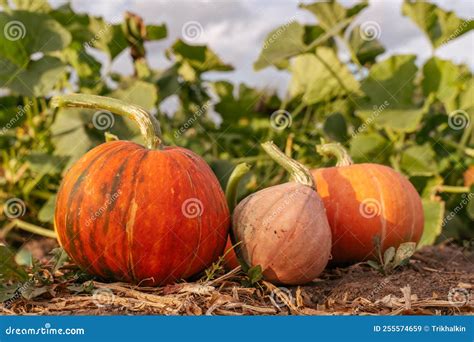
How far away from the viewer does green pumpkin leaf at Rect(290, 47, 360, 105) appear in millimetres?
3303

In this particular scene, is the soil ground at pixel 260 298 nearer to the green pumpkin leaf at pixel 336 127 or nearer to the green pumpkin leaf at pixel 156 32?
the green pumpkin leaf at pixel 336 127

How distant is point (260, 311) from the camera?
5.49ft

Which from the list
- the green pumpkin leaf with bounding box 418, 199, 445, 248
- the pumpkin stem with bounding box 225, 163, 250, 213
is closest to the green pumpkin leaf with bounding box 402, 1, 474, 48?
the green pumpkin leaf with bounding box 418, 199, 445, 248

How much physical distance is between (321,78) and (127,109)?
164 cm

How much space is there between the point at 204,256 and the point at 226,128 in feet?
5.60

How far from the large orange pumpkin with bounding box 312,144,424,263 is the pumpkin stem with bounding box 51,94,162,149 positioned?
631mm

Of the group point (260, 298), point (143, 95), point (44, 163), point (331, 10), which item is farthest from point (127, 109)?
point (331, 10)

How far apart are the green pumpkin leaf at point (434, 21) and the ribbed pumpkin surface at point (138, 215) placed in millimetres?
1695

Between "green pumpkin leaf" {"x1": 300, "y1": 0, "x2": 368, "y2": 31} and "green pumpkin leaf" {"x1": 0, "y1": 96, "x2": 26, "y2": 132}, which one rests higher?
"green pumpkin leaf" {"x1": 300, "y1": 0, "x2": 368, "y2": 31}

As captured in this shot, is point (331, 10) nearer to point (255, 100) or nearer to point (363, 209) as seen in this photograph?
point (255, 100)

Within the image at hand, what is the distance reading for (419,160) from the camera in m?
3.18

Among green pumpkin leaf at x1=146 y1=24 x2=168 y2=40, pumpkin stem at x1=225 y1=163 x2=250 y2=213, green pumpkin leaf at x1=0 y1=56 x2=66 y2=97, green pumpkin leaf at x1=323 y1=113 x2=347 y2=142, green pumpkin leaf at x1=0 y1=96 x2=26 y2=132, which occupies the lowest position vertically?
pumpkin stem at x1=225 y1=163 x2=250 y2=213

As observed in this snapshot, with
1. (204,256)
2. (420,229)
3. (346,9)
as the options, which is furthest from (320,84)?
(204,256)

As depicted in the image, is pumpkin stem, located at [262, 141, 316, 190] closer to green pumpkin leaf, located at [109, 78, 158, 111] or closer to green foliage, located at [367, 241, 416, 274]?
green foliage, located at [367, 241, 416, 274]
